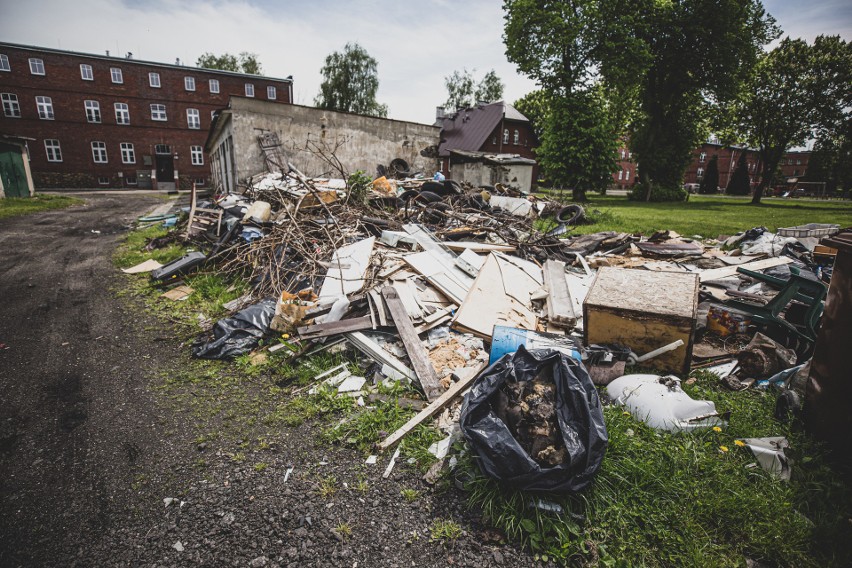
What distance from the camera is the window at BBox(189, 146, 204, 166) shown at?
31.9 metres

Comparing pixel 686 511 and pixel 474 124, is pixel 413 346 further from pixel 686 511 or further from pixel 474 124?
pixel 474 124

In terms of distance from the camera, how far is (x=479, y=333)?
160 inches

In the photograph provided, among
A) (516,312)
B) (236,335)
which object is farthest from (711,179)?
(236,335)

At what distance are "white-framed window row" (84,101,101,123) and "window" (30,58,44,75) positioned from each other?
3.20 metres

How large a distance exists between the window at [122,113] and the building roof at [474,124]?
996 inches

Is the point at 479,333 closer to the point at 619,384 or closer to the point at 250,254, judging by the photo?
the point at 619,384

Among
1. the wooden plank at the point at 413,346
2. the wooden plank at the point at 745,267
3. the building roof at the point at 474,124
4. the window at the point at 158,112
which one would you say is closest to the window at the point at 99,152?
the window at the point at 158,112

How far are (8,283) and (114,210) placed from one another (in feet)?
39.6

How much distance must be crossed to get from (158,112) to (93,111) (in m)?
4.27

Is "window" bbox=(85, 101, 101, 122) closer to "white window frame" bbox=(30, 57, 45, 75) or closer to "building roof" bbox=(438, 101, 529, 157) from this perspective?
"white window frame" bbox=(30, 57, 45, 75)

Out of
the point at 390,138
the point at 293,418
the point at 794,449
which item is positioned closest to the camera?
the point at 794,449

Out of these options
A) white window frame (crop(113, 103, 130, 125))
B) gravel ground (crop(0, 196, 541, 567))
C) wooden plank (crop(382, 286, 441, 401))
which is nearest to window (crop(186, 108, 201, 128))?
white window frame (crop(113, 103, 130, 125))

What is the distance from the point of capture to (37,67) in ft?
90.9

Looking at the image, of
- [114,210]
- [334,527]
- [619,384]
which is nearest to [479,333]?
[619,384]
